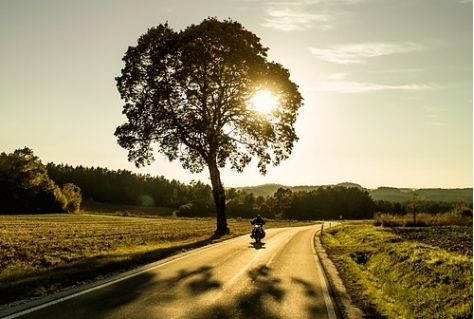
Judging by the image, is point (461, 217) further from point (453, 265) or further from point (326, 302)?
point (326, 302)

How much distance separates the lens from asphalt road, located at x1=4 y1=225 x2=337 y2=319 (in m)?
8.64

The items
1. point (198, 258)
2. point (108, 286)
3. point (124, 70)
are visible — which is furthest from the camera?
point (124, 70)

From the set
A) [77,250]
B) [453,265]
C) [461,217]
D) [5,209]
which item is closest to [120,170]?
[5,209]

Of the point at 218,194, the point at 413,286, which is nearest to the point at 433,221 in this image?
the point at 218,194

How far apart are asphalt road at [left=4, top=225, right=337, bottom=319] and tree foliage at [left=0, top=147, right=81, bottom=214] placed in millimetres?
84781

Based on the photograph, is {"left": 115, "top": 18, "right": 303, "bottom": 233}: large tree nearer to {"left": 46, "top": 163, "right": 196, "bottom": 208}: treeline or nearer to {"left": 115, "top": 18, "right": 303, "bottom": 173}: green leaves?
{"left": 115, "top": 18, "right": 303, "bottom": 173}: green leaves

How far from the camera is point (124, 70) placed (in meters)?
32.9

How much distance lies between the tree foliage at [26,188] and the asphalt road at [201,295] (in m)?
84.8

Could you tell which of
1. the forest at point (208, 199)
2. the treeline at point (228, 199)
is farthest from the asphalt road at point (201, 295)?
the treeline at point (228, 199)

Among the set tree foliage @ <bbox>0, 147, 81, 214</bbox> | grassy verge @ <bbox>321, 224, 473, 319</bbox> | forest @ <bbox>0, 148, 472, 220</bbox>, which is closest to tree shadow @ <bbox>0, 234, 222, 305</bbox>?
grassy verge @ <bbox>321, 224, 473, 319</bbox>

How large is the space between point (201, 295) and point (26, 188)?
300 feet

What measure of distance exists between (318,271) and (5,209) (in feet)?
295

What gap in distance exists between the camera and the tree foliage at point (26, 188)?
89812 mm

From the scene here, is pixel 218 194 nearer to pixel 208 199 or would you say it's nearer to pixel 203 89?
pixel 203 89
